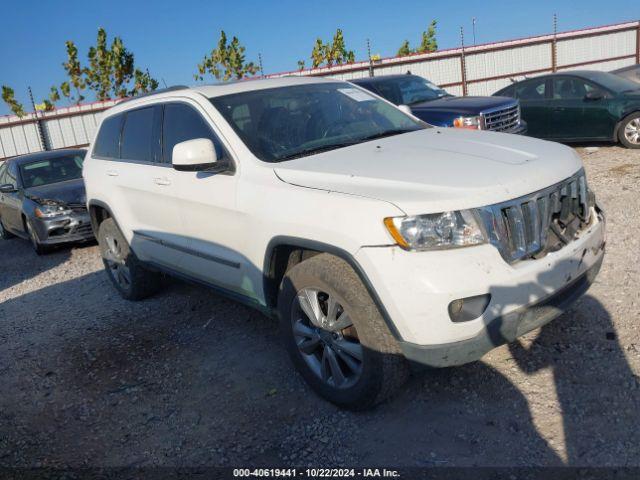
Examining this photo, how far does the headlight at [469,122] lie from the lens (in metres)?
7.89

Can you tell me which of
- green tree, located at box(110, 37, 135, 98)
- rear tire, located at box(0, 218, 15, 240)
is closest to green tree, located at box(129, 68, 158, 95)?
green tree, located at box(110, 37, 135, 98)

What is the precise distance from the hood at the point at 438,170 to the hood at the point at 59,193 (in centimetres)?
601

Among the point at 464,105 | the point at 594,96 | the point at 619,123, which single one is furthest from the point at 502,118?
Result: the point at 619,123

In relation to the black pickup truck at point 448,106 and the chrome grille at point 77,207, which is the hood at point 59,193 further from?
the black pickup truck at point 448,106

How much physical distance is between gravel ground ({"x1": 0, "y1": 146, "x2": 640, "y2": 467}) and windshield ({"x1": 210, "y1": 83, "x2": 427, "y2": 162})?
146 centimetres

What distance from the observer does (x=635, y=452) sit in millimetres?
2543

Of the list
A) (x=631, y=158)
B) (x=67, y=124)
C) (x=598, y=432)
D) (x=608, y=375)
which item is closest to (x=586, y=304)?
(x=608, y=375)

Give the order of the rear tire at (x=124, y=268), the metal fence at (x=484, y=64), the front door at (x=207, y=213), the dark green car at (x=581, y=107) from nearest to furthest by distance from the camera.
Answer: the front door at (x=207, y=213)
the rear tire at (x=124, y=268)
the dark green car at (x=581, y=107)
the metal fence at (x=484, y=64)

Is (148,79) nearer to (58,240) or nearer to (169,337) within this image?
(58,240)

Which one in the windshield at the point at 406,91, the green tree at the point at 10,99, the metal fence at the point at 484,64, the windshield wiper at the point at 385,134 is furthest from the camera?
the green tree at the point at 10,99

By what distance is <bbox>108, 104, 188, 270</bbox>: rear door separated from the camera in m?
4.26

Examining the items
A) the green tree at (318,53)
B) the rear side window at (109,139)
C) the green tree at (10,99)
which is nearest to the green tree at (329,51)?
the green tree at (318,53)

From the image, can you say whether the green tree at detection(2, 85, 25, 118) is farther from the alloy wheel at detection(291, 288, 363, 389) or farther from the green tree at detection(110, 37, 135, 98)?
the alloy wheel at detection(291, 288, 363, 389)

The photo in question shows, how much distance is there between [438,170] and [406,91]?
7.02m
